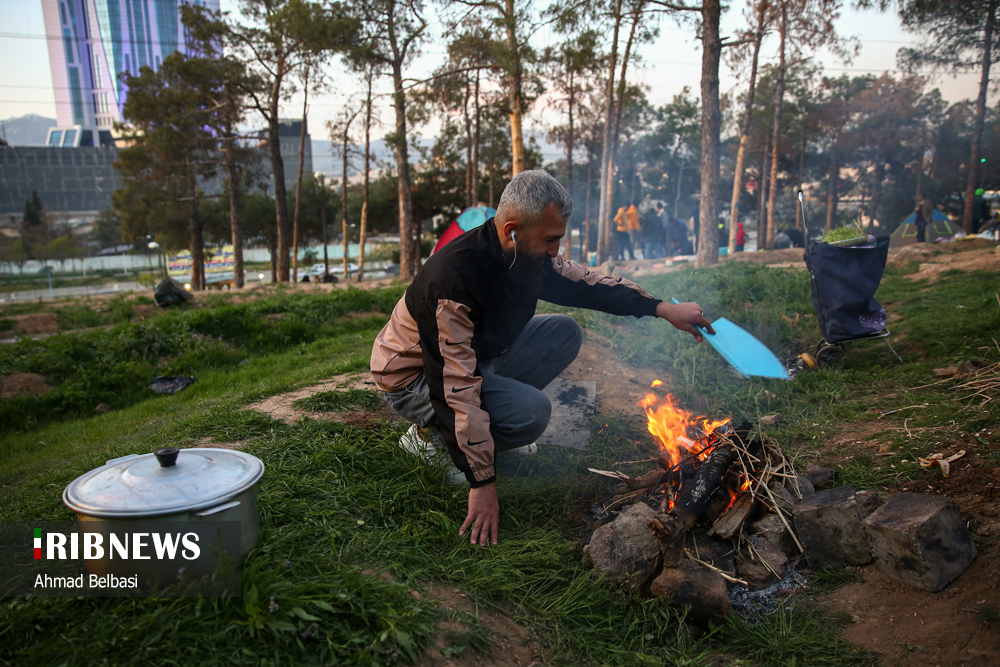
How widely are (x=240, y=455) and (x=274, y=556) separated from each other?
368 mm

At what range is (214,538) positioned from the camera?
1721 mm

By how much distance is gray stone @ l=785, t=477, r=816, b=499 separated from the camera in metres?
2.73

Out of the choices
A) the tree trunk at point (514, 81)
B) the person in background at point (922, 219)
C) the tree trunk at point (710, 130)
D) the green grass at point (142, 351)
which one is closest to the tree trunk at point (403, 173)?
the tree trunk at point (514, 81)

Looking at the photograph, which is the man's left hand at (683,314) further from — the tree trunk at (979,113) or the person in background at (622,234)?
the tree trunk at (979,113)

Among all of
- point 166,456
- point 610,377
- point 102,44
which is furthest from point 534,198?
point 102,44

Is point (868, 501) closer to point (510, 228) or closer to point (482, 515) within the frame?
point (482, 515)

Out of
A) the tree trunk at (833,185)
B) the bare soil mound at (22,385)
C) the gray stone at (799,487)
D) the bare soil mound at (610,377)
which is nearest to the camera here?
the gray stone at (799,487)

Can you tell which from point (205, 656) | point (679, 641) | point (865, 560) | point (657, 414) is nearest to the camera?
point (205, 656)

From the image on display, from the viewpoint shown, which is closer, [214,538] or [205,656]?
[205,656]

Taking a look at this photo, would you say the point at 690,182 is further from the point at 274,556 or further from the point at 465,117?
the point at 274,556

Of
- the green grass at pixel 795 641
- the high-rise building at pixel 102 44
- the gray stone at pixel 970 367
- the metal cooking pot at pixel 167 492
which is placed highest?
the high-rise building at pixel 102 44

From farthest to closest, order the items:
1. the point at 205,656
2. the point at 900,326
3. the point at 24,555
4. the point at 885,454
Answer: the point at 900,326 < the point at 885,454 < the point at 24,555 < the point at 205,656

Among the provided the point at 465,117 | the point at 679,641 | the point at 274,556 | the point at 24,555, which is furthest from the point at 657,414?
the point at 465,117

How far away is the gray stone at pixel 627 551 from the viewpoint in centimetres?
233
